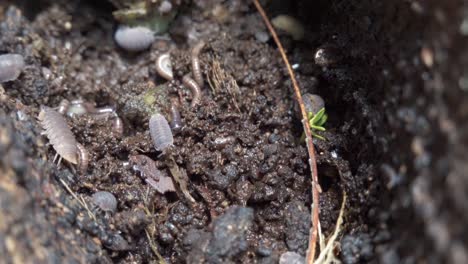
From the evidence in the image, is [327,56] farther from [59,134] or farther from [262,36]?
[59,134]

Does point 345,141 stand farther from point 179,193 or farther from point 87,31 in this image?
point 87,31

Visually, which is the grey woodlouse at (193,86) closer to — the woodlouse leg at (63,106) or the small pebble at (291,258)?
the woodlouse leg at (63,106)

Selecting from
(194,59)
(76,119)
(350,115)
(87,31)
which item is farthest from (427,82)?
(87,31)

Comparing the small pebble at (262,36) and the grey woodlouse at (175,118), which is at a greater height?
the small pebble at (262,36)

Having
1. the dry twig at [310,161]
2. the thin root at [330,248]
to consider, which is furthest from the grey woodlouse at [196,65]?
the thin root at [330,248]

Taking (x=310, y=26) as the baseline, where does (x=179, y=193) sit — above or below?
below

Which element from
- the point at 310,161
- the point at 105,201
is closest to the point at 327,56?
the point at 310,161
